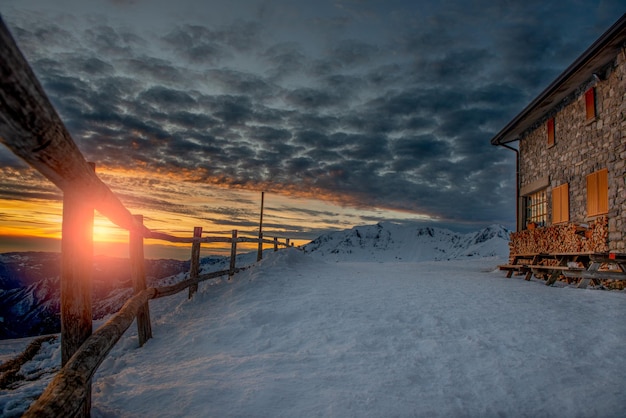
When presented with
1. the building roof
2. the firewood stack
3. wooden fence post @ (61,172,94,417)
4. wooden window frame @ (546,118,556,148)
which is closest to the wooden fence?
wooden fence post @ (61,172,94,417)

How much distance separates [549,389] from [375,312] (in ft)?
8.99

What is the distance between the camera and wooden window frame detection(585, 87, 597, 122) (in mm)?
10844

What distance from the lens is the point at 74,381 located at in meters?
2.22

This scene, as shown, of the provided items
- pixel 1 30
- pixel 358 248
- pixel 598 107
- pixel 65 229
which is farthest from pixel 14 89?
pixel 358 248

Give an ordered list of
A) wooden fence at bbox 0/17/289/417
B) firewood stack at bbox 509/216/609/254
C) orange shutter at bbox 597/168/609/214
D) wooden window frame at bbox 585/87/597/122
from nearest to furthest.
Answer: wooden fence at bbox 0/17/289/417 → orange shutter at bbox 597/168/609/214 → firewood stack at bbox 509/216/609/254 → wooden window frame at bbox 585/87/597/122

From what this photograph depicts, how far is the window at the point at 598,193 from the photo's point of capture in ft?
33.3

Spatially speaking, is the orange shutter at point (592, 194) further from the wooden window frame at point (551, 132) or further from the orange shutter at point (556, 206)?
the wooden window frame at point (551, 132)

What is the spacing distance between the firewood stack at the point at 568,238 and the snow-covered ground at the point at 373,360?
4.26m

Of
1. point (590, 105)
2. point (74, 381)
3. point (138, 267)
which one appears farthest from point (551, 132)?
point (74, 381)

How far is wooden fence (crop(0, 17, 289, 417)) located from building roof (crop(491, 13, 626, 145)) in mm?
11582

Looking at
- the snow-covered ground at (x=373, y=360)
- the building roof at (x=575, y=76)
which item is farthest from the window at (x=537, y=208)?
the snow-covered ground at (x=373, y=360)

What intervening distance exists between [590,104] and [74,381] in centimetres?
1394

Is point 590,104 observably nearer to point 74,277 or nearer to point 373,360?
point 373,360

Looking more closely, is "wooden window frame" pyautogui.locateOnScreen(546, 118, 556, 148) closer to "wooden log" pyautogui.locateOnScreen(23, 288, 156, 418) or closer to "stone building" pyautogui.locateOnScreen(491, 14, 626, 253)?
"stone building" pyautogui.locateOnScreen(491, 14, 626, 253)
